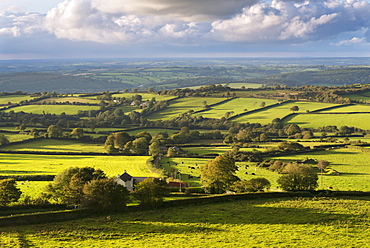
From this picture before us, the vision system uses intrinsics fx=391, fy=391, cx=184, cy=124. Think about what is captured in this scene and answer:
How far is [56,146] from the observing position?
106 m

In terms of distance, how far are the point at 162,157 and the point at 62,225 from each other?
50082mm

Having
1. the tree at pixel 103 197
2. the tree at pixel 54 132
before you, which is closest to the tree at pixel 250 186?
the tree at pixel 103 197

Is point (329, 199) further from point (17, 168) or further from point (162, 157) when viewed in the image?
point (17, 168)

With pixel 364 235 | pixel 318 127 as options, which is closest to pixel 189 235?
pixel 364 235

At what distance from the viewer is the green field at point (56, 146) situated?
99688 millimetres

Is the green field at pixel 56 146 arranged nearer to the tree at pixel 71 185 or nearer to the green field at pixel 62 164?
the green field at pixel 62 164

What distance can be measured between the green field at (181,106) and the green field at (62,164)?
76226 millimetres

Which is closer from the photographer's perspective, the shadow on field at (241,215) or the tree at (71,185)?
the shadow on field at (241,215)

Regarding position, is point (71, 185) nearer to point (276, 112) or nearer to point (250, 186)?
point (250, 186)

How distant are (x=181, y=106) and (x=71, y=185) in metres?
140

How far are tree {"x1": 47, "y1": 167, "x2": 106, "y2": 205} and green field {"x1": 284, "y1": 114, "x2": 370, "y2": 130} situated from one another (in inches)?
3967

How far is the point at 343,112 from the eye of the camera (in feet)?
490

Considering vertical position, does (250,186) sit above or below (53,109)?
above

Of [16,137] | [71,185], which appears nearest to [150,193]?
[71,185]
